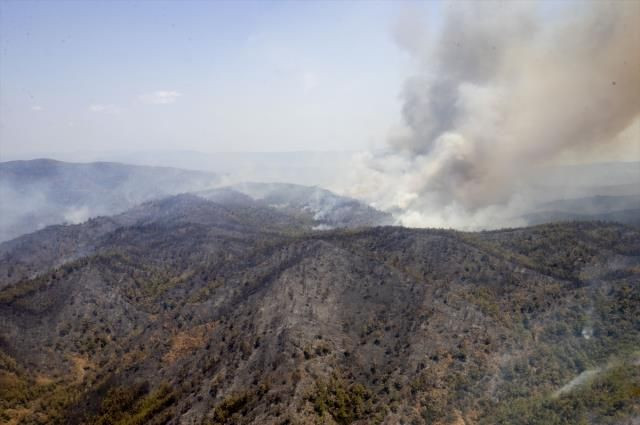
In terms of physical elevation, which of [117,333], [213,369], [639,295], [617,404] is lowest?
[117,333]

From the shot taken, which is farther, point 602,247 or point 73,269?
point 73,269

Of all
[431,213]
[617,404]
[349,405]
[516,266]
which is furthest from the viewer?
[431,213]

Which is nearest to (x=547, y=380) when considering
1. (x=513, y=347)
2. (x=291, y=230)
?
(x=513, y=347)

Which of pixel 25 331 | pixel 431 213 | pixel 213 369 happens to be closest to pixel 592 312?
pixel 213 369

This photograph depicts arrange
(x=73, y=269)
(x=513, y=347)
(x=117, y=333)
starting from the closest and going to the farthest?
(x=513, y=347) < (x=117, y=333) < (x=73, y=269)

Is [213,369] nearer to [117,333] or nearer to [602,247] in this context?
[117,333]

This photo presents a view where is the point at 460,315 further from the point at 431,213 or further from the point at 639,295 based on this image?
the point at 431,213

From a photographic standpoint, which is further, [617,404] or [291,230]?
[291,230]

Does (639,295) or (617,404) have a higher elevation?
(639,295)

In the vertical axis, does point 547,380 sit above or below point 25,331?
above
